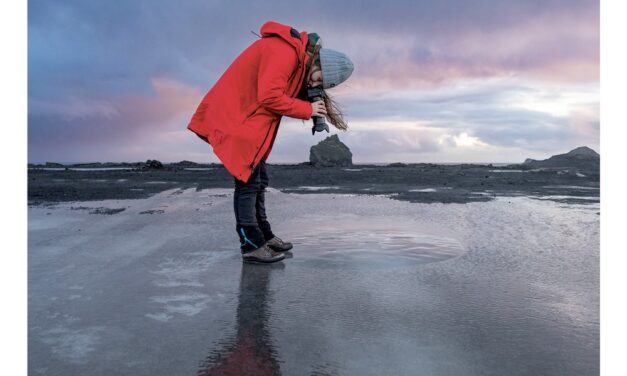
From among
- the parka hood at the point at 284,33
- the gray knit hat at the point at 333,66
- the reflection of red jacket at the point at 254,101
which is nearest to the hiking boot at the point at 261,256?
the reflection of red jacket at the point at 254,101

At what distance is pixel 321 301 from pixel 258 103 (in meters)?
1.73

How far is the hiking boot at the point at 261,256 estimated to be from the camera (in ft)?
12.3

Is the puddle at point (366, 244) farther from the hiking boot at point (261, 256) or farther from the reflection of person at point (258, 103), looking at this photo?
the reflection of person at point (258, 103)

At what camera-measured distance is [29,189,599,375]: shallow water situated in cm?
200

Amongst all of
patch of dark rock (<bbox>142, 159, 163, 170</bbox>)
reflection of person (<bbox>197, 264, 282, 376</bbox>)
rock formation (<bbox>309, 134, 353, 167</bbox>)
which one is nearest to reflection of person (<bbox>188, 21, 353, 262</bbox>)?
reflection of person (<bbox>197, 264, 282, 376</bbox>)

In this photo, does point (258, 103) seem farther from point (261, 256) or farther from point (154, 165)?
point (154, 165)

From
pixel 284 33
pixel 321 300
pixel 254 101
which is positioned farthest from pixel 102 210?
pixel 321 300

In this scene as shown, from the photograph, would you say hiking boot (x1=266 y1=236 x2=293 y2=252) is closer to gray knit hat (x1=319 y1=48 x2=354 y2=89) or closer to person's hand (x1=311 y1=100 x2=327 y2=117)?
person's hand (x1=311 y1=100 x2=327 y2=117)

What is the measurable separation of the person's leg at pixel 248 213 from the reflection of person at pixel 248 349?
0.97 meters

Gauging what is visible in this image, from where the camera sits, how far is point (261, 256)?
12.4 ft

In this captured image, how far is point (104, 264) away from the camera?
3.68 m

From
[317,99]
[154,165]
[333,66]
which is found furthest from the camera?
[154,165]
